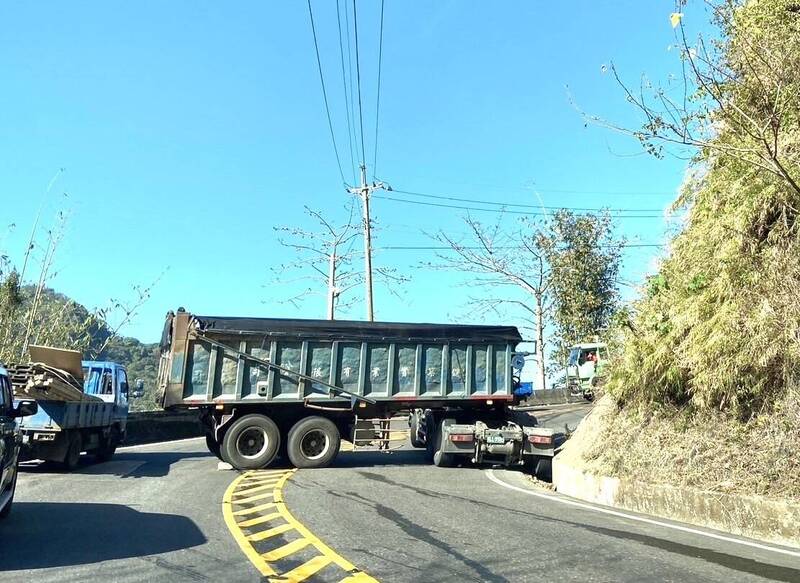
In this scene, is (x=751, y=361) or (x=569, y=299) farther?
(x=569, y=299)

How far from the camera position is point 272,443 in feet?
45.2

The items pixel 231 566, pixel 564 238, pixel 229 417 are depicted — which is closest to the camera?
pixel 231 566

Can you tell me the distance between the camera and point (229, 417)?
13812 mm

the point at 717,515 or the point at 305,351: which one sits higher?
the point at 305,351

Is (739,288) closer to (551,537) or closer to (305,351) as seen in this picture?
(551,537)

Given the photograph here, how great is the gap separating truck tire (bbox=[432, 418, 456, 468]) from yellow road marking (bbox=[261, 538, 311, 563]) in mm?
8255

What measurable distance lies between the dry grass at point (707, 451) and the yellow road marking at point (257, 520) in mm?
4884

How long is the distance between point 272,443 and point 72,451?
4.23 metres

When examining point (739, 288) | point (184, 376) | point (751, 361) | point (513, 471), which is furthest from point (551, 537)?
point (184, 376)

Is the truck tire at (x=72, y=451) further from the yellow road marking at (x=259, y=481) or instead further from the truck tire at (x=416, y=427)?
the truck tire at (x=416, y=427)

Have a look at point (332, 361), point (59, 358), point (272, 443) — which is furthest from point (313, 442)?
point (59, 358)

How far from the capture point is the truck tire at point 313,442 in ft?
45.8

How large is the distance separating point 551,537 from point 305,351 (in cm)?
834

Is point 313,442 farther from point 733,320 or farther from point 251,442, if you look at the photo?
point 733,320
